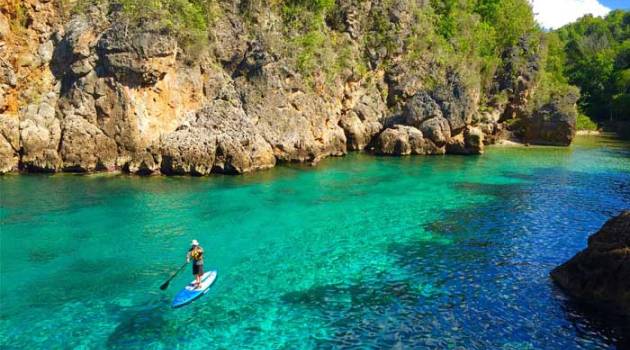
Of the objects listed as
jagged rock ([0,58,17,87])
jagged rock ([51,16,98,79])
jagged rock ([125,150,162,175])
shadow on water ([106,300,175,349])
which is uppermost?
jagged rock ([51,16,98,79])

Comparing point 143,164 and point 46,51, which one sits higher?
point 46,51

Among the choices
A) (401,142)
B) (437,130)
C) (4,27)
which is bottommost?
(401,142)

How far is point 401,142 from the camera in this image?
49.4m

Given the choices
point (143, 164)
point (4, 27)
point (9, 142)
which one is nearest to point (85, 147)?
point (143, 164)

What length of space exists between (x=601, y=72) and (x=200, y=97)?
281 feet

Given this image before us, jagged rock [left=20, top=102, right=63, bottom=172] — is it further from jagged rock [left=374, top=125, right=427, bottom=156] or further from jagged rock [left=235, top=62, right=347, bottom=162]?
jagged rock [left=374, top=125, right=427, bottom=156]

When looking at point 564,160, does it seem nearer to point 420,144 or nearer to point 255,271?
point 420,144

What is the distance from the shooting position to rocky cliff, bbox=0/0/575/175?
118 ft

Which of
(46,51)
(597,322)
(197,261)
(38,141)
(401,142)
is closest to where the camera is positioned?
(597,322)

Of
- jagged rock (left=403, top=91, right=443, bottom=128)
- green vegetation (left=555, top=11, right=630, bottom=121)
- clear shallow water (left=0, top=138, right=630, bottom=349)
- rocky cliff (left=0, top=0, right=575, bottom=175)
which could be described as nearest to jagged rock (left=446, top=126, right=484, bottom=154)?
rocky cliff (left=0, top=0, right=575, bottom=175)

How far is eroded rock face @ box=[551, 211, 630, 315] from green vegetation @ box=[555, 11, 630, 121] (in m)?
74.9

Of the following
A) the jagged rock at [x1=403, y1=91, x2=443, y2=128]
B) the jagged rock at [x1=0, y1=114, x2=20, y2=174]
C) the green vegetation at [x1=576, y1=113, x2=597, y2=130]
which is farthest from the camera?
the green vegetation at [x1=576, y1=113, x2=597, y2=130]

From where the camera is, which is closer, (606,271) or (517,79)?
(606,271)

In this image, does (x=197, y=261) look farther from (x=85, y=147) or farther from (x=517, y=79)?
(x=517, y=79)
